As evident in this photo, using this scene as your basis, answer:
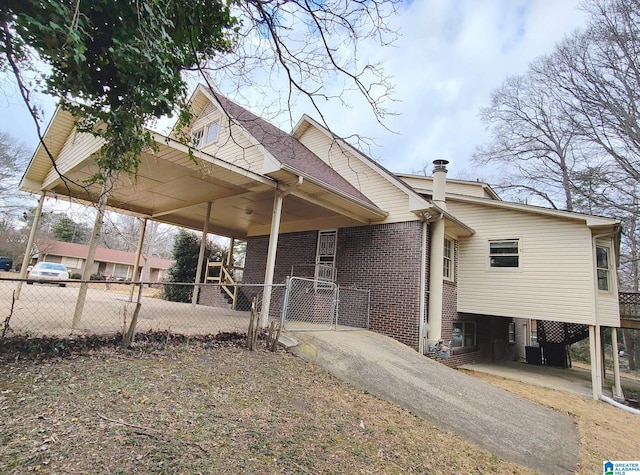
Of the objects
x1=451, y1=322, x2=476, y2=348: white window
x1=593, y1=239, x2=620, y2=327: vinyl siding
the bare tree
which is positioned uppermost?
the bare tree

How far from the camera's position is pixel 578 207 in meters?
18.0

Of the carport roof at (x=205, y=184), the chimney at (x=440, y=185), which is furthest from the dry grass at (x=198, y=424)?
the chimney at (x=440, y=185)

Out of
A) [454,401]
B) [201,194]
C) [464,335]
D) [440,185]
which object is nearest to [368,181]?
[440,185]

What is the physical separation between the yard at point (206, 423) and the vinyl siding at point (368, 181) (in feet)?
19.5

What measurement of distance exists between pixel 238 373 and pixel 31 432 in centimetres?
247

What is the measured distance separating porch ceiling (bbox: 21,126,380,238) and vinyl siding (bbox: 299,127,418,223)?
28.7 inches

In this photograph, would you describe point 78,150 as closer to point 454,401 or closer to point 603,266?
point 454,401

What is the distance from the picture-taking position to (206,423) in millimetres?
3457

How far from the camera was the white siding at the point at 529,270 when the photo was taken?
30.5 ft

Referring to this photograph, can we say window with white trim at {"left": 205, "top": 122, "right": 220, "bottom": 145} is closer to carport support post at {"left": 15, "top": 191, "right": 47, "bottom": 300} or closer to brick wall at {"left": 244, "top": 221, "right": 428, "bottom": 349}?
brick wall at {"left": 244, "top": 221, "right": 428, "bottom": 349}

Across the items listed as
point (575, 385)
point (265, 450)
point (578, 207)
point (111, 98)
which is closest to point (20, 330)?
point (111, 98)

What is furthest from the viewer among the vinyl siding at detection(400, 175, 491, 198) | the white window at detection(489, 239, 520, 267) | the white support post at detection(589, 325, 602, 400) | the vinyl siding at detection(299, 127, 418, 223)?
the vinyl siding at detection(400, 175, 491, 198)

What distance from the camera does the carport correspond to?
6.50 metres

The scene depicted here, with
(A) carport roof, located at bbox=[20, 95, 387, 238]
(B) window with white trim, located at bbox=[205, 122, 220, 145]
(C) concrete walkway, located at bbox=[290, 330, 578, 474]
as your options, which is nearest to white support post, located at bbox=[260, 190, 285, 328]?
(A) carport roof, located at bbox=[20, 95, 387, 238]
